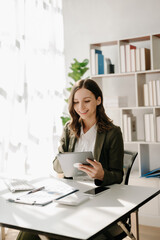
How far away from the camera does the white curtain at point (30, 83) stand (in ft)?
11.2

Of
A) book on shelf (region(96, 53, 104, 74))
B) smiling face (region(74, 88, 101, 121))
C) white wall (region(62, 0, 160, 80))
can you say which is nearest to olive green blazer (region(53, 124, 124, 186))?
smiling face (region(74, 88, 101, 121))

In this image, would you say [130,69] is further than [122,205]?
Yes

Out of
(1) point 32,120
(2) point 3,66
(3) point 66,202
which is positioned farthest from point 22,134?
(3) point 66,202

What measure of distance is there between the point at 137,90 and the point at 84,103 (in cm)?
156

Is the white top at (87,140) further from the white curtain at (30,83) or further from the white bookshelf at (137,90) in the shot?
the white bookshelf at (137,90)

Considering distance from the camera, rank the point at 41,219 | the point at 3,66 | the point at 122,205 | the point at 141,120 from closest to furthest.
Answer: the point at 41,219 → the point at 122,205 → the point at 3,66 → the point at 141,120

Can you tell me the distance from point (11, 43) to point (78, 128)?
1.48 metres

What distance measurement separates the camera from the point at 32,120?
3863 mm

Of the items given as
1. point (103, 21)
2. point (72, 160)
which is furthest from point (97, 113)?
point (103, 21)

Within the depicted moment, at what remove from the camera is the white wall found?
4051 mm

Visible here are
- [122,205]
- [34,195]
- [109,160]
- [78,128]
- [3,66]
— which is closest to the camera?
[122,205]

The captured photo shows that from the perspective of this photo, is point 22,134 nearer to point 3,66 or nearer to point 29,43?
point 3,66

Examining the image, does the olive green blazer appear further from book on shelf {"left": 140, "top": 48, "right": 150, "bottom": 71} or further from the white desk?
book on shelf {"left": 140, "top": 48, "right": 150, "bottom": 71}

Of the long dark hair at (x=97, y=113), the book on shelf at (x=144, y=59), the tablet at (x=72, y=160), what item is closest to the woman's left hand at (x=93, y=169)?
the tablet at (x=72, y=160)
